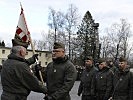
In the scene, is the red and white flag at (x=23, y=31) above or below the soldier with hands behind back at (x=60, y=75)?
above

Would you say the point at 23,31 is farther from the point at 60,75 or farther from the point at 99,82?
the point at 99,82

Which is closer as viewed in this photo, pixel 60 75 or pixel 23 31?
pixel 60 75

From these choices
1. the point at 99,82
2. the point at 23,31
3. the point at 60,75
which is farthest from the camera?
the point at 99,82

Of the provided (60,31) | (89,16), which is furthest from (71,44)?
(89,16)

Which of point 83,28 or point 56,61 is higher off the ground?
point 83,28

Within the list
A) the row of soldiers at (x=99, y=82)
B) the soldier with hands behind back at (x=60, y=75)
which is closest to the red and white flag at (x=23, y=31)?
the soldier with hands behind back at (x=60, y=75)

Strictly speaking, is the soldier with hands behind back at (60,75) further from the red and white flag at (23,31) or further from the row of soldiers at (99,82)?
the row of soldiers at (99,82)

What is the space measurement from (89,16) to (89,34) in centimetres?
437

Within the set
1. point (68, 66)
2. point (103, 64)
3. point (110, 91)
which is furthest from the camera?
point (103, 64)

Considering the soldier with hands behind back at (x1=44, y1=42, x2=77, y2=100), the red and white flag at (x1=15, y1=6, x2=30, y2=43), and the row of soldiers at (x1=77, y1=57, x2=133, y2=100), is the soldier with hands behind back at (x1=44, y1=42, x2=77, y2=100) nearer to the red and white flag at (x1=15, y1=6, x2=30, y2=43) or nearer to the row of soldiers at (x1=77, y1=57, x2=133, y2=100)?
→ the red and white flag at (x1=15, y1=6, x2=30, y2=43)

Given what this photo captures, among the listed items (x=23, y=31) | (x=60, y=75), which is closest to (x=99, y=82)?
(x=23, y=31)

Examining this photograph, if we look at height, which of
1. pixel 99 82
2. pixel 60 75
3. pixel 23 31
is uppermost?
pixel 23 31

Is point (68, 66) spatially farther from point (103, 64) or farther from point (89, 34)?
point (89, 34)

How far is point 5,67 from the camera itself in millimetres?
6402
